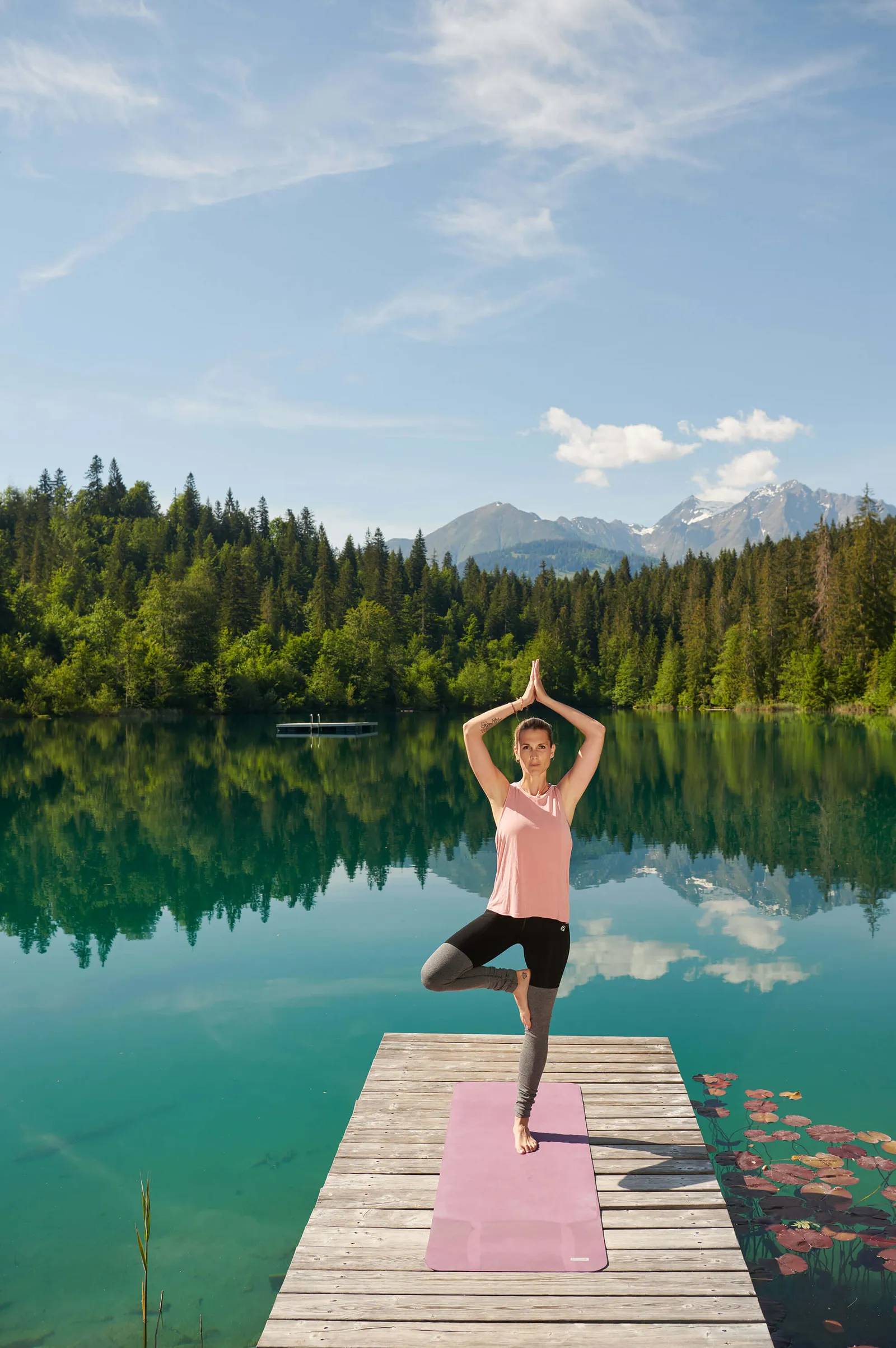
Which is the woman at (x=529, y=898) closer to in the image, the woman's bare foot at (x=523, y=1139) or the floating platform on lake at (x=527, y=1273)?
the woman's bare foot at (x=523, y=1139)

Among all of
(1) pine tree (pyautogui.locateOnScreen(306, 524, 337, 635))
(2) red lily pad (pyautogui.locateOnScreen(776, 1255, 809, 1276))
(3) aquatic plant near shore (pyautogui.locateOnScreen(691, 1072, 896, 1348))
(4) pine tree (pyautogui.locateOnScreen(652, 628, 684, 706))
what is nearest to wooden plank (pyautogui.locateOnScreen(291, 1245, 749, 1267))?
(3) aquatic plant near shore (pyautogui.locateOnScreen(691, 1072, 896, 1348))

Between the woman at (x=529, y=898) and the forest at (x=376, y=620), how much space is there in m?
67.1

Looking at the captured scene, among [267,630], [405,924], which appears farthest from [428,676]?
[405,924]

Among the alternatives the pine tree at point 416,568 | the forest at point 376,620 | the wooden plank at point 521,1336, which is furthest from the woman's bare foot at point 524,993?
the pine tree at point 416,568

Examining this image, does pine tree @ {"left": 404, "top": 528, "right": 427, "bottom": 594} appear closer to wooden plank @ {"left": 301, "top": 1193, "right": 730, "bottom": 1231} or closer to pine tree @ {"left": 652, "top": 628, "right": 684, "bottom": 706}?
pine tree @ {"left": 652, "top": 628, "right": 684, "bottom": 706}

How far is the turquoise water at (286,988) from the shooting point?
6.31 metres

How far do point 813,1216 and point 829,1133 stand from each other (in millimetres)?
1571

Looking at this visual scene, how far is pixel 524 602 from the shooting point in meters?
123

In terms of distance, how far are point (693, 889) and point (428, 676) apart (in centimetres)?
8073

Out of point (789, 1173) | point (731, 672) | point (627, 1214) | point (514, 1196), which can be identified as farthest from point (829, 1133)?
point (731, 672)

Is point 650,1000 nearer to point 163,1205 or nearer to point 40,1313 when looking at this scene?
point 163,1205

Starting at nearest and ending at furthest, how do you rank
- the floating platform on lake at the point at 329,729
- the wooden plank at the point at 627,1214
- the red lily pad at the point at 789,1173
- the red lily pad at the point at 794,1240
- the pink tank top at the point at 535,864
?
the wooden plank at the point at 627,1214, the pink tank top at the point at 535,864, the red lily pad at the point at 794,1240, the red lily pad at the point at 789,1173, the floating platform on lake at the point at 329,729

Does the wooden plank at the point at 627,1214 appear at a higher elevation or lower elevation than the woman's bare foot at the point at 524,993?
lower

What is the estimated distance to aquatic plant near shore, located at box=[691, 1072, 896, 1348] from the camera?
520 centimetres
